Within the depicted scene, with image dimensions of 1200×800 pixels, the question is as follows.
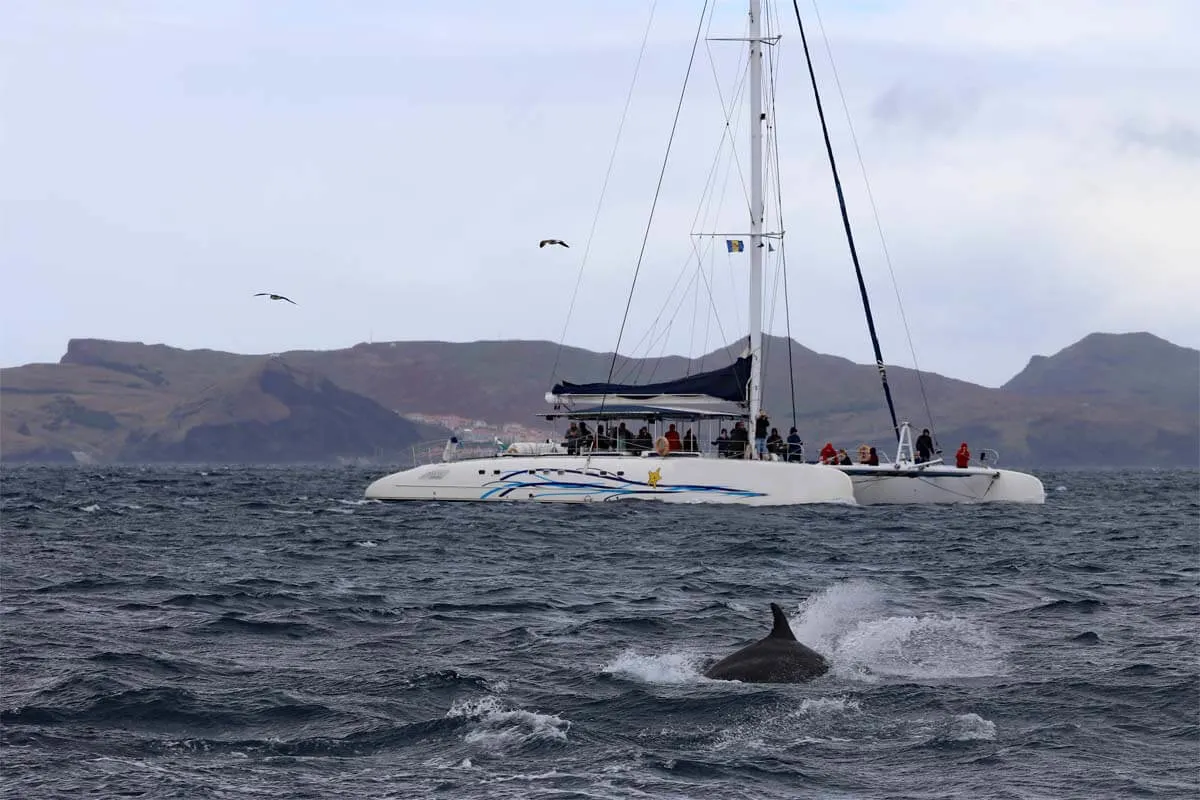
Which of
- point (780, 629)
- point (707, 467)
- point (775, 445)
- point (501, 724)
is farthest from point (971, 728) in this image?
point (775, 445)

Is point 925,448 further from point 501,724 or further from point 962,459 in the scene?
point 501,724

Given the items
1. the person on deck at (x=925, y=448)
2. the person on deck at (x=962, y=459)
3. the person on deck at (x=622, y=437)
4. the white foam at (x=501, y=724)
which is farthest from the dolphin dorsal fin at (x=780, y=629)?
the person on deck at (x=962, y=459)

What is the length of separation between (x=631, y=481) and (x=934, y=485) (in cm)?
929

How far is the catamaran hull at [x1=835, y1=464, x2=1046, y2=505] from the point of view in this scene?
4581 centimetres

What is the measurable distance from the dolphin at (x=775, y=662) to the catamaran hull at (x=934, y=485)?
29.6 metres

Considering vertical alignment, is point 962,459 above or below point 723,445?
below

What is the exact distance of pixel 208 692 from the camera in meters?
14.6

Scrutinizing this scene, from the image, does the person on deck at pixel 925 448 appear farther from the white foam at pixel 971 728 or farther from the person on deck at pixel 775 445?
the white foam at pixel 971 728

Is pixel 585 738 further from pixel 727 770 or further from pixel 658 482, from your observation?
pixel 658 482

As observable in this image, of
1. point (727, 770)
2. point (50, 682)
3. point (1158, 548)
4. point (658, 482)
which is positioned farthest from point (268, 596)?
point (658, 482)

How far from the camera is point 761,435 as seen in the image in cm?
4500

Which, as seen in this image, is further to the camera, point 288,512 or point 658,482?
point 288,512

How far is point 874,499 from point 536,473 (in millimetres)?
10282

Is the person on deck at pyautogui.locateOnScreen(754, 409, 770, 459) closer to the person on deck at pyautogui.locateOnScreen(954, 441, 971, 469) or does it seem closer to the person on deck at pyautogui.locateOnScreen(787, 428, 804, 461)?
the person on deck at pyautogui.locateOnScreen(787, 428, 804, 461)
